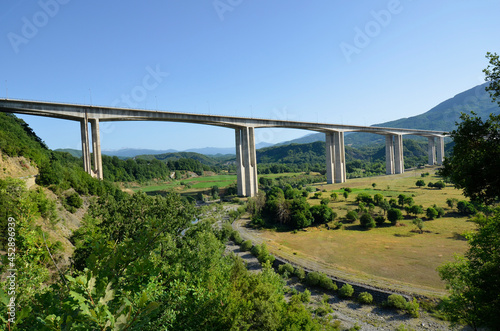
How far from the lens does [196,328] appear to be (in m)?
7.36

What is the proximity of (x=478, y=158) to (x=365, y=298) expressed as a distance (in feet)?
48.7

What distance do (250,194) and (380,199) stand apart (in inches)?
985

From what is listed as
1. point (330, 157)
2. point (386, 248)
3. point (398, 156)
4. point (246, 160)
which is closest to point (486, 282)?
point (386, 248)

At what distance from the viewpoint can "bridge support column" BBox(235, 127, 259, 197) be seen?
5488 cm

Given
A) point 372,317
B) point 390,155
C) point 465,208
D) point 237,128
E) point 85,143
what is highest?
point 237,128

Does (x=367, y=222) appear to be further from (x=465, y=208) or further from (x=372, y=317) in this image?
(x=372, y=317)

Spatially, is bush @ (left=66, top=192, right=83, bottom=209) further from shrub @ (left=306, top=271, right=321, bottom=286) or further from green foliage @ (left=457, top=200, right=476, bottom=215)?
green foliage @ (left=457, top=200, right=476, bottom=215)

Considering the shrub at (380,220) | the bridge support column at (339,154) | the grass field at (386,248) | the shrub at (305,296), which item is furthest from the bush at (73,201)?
the bridge support column at (339,154)

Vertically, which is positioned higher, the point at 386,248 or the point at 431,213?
the point at 431,213

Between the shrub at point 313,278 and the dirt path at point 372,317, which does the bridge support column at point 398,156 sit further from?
the shrub at point 313,278

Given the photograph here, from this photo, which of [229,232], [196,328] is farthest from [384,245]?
[196,328]

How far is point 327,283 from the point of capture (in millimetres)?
20703

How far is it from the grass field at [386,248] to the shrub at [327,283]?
2557 millimetres

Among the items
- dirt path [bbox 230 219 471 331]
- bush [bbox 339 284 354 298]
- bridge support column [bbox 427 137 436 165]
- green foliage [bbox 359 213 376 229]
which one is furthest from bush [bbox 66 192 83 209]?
bridge support column [bbox 427 137 436 165]
